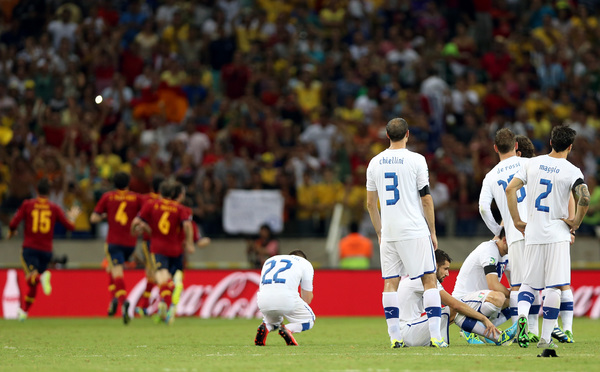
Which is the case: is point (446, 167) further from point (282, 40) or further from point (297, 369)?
point (297, 369)

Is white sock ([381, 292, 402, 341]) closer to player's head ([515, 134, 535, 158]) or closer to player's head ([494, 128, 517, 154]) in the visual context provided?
player's head ([494, 128, 517, 154])

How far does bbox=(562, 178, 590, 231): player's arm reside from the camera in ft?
33.2

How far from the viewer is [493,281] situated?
39.7ft

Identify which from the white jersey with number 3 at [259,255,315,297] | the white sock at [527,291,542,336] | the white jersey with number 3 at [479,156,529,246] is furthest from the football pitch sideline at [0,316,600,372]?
the white jersey with number 3 at [479,156,529,246]

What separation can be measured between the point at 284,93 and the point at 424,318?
46.2ft

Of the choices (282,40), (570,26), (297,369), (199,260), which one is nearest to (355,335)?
(297,369)

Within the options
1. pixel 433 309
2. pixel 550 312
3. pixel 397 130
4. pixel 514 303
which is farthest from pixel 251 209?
pixel 550 312

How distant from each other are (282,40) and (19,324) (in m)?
11.2

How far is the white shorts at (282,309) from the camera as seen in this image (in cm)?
1188

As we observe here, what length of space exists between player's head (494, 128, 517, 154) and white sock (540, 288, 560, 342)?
2.33 m

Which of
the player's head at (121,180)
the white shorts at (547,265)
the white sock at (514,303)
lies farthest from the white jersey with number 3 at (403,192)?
the player's head at (121,180)

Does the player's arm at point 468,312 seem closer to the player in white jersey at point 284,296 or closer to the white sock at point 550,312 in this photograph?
the white sock at point 550,312

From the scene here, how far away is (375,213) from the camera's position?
11.2m

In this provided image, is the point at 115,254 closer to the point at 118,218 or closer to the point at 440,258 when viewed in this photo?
the point at 118,218
